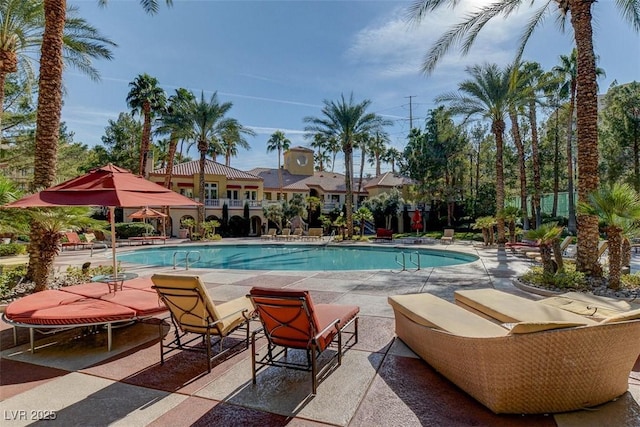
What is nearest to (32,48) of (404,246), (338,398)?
(338,398)

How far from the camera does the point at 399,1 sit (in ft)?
36.6

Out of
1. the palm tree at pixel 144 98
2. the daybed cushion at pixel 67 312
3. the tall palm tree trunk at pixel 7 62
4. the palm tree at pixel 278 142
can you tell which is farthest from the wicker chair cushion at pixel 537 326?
the palm tree at pixel 278 142

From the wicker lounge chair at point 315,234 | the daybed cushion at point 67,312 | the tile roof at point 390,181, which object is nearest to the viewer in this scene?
the daybed cushion at point 67,312

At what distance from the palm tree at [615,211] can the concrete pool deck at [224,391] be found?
4505 mm

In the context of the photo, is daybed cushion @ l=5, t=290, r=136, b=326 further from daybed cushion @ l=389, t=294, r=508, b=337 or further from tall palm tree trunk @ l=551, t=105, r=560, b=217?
tall palm tree trunk @ l=551, t=105, r=560, b=217

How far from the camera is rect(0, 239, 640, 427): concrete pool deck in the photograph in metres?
3.20

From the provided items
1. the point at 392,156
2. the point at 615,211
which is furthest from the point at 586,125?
the point at 392,156

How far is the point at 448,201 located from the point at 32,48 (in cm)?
3217

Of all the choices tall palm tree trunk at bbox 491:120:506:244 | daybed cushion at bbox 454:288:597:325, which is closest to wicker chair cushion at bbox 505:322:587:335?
daybed cushion at bbox 454:288:597:325

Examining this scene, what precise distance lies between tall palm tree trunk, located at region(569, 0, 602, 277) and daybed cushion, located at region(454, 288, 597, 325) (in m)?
5.01

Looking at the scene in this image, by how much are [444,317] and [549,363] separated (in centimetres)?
129

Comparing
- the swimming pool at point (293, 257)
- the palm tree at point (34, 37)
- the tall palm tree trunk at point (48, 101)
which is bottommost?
the swimming pool at point (293, 257)

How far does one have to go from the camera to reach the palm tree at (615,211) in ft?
23.7

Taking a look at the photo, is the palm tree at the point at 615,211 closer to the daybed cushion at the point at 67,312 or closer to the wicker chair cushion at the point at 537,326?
the wicker chair cushion at the point at 537,326
